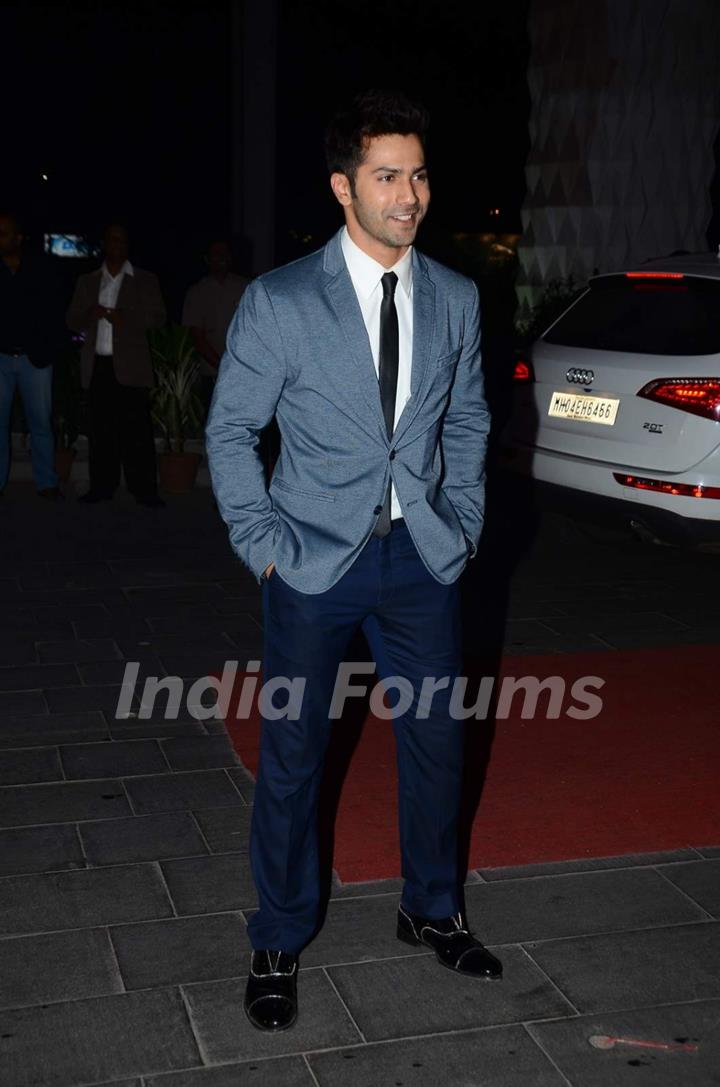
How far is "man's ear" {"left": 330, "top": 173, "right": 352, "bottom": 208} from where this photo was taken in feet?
10.3

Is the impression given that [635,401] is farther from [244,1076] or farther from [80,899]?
[244,1076]

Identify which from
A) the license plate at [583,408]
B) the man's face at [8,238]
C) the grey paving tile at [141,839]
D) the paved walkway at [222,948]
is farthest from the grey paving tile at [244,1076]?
the man's face at [8,238]

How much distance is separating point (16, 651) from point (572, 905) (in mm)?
3186

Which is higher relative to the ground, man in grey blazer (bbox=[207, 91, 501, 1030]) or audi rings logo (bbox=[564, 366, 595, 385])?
man in grey blazer (bbox=[207, 91, 501, 1030])

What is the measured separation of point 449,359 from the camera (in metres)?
3.29

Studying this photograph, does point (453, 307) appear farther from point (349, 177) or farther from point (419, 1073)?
point (419, 1073)

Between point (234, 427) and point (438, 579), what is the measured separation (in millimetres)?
607

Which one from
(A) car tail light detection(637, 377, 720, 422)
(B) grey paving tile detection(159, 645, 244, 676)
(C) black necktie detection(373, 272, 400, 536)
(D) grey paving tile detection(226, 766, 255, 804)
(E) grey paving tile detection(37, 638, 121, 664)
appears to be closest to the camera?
(C) black necktie detection(373, 272, 400, 536)

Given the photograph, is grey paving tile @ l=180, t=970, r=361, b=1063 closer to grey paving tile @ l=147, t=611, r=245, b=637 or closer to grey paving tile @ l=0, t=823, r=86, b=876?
grey paving tile @ l=0, t=823, r=86, b=876

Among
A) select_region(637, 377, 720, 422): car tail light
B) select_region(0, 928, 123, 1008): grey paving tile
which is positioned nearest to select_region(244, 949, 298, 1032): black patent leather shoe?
select_region(0, 928, 123, 1008): grey paving tile

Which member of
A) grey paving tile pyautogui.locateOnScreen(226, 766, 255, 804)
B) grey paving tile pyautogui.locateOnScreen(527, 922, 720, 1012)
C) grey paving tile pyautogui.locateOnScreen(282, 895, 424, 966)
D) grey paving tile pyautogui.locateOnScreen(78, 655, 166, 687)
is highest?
grey paving tile pyautogui.locateOnScreen(527, 922, 720, 1012)

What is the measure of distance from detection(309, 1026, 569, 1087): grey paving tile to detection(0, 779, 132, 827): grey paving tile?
1.57 m

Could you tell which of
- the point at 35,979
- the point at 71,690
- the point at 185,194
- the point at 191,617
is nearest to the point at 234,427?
the point at 35,979

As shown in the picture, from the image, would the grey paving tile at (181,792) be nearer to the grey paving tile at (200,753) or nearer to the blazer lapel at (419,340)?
the grey paving tile at (200,753)
